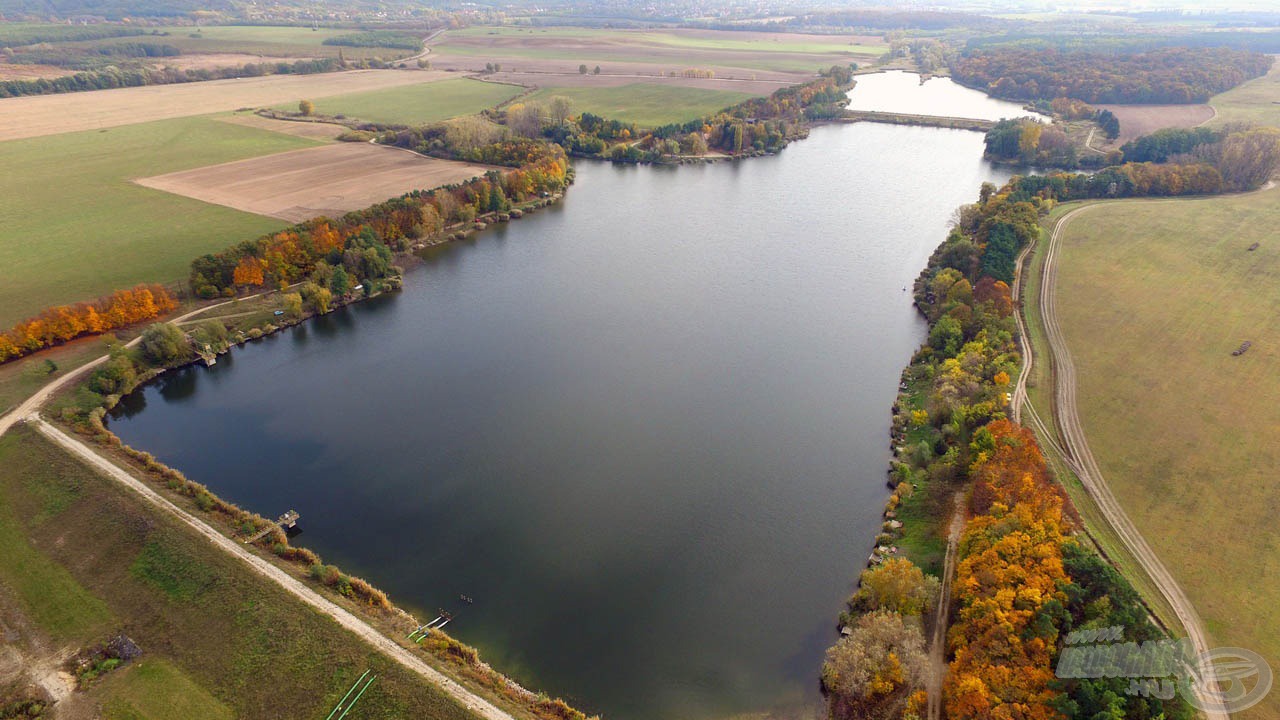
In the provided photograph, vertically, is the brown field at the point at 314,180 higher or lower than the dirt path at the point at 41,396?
higher

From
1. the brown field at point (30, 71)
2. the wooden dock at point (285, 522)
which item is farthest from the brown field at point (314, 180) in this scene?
the brown field at point (30, 71)

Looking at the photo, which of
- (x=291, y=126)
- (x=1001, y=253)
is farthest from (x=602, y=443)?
(x=291, y=126)

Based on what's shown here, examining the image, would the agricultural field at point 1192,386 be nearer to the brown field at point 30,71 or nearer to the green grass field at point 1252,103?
the green grass field at point 1252,103

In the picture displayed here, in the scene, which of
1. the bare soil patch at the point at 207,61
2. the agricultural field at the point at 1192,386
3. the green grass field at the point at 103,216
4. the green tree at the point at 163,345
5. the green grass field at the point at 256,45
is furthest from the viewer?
the green grass field at the point at 256,45

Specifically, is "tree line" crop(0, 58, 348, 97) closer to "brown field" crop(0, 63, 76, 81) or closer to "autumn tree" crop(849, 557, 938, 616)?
"brown field" crop(0, 63, 76, 81)

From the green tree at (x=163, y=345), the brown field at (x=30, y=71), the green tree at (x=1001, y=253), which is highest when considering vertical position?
the brown field at (x=30, y=71)
